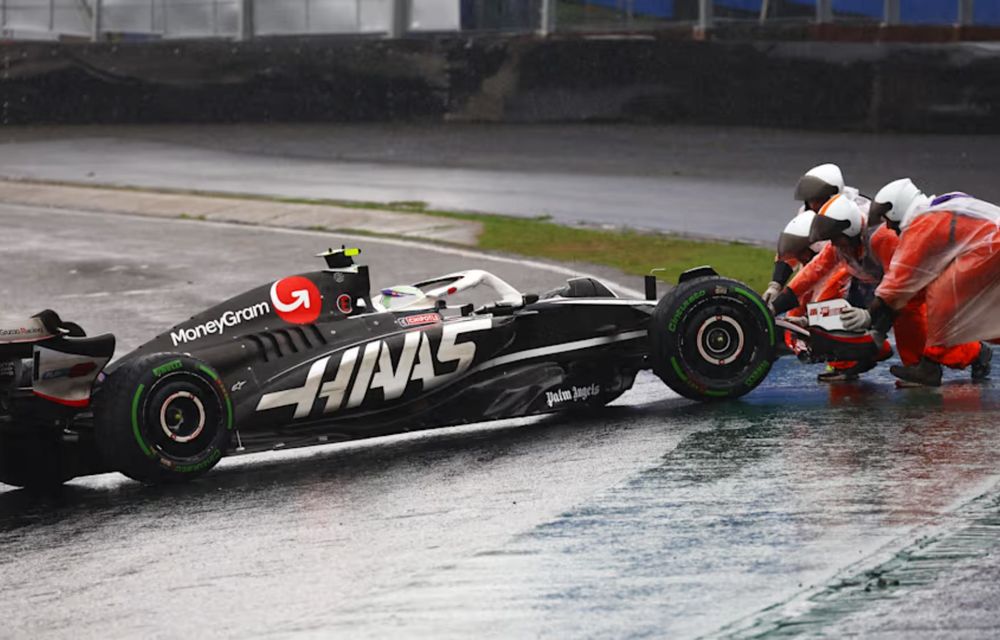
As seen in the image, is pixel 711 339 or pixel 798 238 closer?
pixel 711 339

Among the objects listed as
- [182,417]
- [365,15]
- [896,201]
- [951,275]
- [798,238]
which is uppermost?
[365,15]

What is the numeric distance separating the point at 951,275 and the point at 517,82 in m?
17.4

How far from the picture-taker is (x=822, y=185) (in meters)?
10.7

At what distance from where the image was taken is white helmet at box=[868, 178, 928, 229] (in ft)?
32.4

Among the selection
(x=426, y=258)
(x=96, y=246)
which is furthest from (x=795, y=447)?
(x=96, y=246)

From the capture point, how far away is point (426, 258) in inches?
643

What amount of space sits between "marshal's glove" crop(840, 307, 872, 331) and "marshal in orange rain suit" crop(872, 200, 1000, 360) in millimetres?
85

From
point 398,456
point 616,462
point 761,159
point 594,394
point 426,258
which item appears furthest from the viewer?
point 761,159

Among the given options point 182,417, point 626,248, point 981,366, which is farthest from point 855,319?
point 626,248

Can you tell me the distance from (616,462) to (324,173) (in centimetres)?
1614

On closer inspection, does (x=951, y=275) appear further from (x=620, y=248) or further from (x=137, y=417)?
(x=620, y=248)

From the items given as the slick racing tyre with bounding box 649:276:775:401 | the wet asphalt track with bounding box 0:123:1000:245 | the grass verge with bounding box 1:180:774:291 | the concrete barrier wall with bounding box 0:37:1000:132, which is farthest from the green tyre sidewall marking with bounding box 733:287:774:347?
the concrete barrier wall with bounding box 0:37:1000:132

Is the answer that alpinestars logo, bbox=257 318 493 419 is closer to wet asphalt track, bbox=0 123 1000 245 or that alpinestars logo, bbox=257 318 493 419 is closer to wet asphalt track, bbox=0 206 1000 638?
wet asphalt track, bbox=0 206 1000 638

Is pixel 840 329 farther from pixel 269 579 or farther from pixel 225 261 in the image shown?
pixel 225 261
